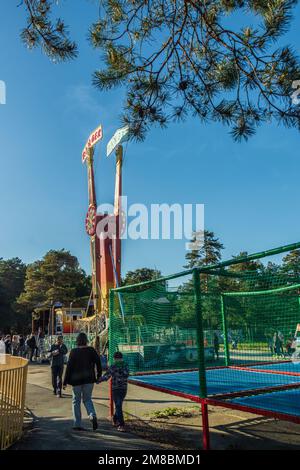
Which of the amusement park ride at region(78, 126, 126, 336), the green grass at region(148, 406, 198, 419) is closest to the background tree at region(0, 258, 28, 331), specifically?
the amusement park ride at region(78, 126, 126, 336)

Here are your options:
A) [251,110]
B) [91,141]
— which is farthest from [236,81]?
[91,141]

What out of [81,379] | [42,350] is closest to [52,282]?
[42,350]

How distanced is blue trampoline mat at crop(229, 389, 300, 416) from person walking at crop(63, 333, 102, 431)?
2.57m

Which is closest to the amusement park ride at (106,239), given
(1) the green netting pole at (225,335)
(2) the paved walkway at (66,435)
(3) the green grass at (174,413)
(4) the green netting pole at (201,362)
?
(1) the green netting pole at (225,335)

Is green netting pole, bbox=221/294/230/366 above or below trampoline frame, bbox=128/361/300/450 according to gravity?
above

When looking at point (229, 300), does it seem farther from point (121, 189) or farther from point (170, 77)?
point (121, 189)

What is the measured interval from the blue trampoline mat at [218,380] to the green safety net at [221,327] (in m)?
0.02

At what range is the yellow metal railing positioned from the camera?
614cm

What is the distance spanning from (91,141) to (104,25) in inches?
897

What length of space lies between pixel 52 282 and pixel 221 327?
38.8 metres

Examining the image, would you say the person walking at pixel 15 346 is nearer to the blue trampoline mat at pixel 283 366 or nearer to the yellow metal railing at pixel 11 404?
the blue trampoline mat at pixel 283 366

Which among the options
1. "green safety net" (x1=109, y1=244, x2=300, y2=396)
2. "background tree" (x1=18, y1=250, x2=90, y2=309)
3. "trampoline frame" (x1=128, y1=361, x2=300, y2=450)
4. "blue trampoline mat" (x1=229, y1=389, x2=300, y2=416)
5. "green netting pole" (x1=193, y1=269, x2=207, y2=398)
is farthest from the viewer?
"background tree" (x1=18, y1=250, x2=90, y2=309)

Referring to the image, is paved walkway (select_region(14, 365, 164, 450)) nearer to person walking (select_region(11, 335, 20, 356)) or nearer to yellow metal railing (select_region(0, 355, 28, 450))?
yellow metal railing (select_region(0, 355, 28, 450))

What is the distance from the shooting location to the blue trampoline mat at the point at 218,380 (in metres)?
7.02
